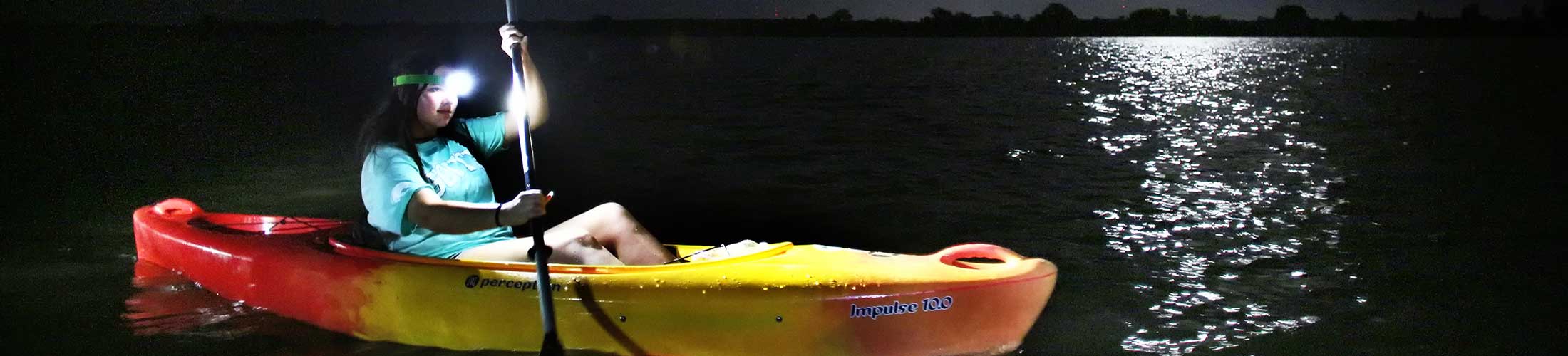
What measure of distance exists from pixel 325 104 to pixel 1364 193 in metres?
16.9

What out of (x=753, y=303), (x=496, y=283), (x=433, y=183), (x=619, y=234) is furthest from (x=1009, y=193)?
(x=433, y=183)

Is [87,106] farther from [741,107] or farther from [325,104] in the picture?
[741,107]

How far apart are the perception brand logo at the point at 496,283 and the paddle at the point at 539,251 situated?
73 mm

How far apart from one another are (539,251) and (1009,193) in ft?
20.5

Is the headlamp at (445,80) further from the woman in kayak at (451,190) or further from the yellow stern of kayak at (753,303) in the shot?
the yellow stern of kayak at (753,303)

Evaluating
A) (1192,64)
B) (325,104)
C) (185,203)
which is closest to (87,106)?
(325,104)

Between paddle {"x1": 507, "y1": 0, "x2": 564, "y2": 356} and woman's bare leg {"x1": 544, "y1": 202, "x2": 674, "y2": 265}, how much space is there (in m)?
0.26

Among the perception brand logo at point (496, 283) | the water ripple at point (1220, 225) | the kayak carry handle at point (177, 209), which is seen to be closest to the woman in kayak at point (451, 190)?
the perception brand logo at point (496, 283)

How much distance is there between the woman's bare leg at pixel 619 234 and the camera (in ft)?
16.0

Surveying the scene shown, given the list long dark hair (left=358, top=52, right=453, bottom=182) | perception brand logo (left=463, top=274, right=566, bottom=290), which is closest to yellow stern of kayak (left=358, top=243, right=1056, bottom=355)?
perception brand logo (left=463, top=274, right=566, bottom=290)

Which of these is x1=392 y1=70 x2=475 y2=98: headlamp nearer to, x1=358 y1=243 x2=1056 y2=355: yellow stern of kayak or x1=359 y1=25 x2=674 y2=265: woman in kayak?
x1=359 y1=25 x2=674 y2=265: woman in kayak

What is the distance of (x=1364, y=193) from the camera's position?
9.75 meters

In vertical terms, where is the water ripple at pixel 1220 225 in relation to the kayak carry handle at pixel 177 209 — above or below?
below

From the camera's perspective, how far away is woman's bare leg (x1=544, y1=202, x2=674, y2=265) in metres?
4.88
